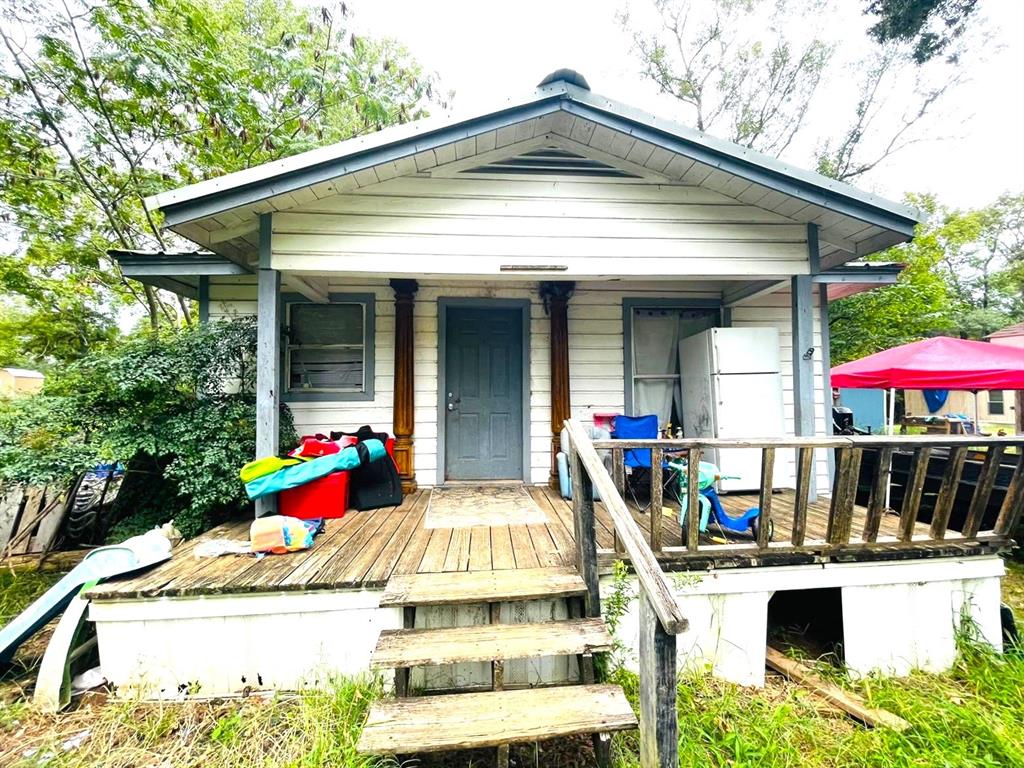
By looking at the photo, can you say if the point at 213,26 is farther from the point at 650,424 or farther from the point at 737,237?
the point at 650,424

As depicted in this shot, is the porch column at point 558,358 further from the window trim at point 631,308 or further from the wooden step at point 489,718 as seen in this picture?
the wooden step at point 489,718

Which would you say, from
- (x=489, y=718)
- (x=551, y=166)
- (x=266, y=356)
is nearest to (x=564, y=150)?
(x=551, y=166)

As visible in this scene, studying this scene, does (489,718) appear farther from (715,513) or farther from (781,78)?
(781,78)

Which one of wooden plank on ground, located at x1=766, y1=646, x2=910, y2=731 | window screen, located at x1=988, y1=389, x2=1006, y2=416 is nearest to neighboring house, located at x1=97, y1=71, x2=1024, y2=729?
wooden plank on ground, located at x1=766, y1=646, x2=910, y2=731

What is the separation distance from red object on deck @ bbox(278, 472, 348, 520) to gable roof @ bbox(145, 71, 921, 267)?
2.02 m

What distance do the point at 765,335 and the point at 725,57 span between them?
1025cm

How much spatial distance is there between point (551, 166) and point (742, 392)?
265cm

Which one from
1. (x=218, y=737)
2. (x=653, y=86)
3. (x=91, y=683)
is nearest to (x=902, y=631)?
(x=218, y=737)

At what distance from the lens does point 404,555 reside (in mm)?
2383

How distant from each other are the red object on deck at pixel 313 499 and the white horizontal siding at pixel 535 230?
5.34 ft

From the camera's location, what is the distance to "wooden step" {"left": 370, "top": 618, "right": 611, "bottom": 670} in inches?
65.6

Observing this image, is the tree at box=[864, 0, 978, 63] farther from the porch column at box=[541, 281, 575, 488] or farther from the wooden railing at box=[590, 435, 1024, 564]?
the wooden railing at box=[590, 435, 1024, 564]

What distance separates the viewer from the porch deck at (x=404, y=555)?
204 centimetres

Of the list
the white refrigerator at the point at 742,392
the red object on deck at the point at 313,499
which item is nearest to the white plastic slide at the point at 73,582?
A: the red object on deck at the point at 313,499
